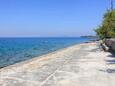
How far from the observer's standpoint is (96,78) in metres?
11.8

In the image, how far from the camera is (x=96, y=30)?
58.2 metres

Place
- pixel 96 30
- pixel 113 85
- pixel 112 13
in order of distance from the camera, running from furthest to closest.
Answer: pixel 96 30
pixel 112 13
pixel 113 85

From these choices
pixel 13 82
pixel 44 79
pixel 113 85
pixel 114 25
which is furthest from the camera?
pixel 114 25

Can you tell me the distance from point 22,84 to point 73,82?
2007mm

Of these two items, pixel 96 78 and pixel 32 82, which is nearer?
pixel 32 82

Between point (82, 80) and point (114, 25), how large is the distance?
30.2m

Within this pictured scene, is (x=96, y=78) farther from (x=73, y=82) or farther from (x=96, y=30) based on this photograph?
(x=96, y=30)

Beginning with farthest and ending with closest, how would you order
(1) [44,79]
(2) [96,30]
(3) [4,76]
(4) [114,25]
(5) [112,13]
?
(2) [96,30]
(5) [112,13]
(4) [114,25]
(3) [4,76]
(1) [44,79]

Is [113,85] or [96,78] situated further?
[96,78]

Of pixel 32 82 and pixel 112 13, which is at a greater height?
pixel 112 13

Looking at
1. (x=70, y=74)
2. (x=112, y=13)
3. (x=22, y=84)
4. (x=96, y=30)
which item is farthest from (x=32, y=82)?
(x=96, y=30)

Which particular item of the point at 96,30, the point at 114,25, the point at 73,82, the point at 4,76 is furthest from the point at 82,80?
the point at 96,30

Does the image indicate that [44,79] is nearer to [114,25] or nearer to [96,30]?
[114,25]

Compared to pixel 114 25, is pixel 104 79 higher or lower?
lower
